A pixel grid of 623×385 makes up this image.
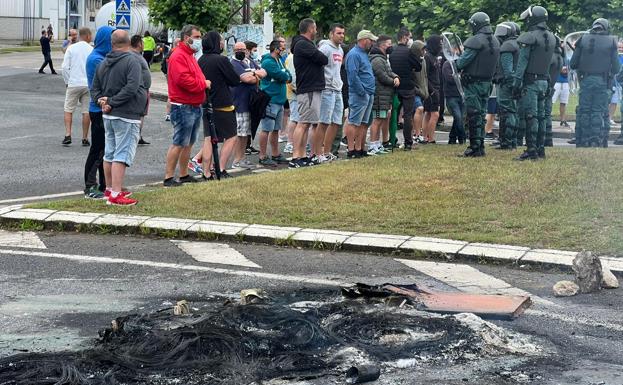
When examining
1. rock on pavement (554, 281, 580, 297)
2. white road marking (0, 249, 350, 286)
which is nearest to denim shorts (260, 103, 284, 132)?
white road marking (0, 249, 350, 286)

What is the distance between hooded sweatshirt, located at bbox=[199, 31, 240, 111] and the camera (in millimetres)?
13922

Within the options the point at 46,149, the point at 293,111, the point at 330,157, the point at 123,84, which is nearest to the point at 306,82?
the point at 330,157

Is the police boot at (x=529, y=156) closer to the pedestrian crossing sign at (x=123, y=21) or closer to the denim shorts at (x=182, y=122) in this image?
the denim shorts at (x=182, y=122)

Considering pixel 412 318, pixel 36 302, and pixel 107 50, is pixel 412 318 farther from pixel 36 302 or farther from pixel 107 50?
pixel 107 50

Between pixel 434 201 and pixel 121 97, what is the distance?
346 cm

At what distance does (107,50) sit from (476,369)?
8795 millimetres

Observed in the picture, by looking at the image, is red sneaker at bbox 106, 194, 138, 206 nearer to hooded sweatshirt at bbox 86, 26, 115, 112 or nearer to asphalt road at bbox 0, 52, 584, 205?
asphalt road at bbox 0, 52, 584, 205

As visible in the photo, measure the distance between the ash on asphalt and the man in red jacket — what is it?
246 inches

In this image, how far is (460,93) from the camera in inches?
712

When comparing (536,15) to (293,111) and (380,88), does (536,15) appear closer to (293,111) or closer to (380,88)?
(380,88)

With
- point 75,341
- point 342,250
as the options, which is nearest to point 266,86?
point 342,250

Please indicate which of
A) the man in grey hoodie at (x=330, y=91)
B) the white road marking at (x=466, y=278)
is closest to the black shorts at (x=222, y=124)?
the man in grey hoodie at (x=330, y=91)

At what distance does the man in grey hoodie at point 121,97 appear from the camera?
11859 millimetres

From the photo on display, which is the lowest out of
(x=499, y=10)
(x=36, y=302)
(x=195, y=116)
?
(x=36, y=302)
